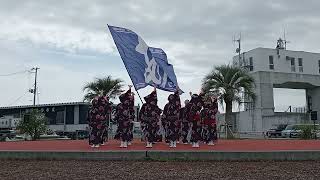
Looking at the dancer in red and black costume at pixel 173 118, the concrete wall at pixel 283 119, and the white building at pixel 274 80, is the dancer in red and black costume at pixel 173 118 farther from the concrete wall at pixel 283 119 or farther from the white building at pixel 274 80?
the concrete wall at pixel 283 119

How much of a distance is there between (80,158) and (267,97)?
31.1 m

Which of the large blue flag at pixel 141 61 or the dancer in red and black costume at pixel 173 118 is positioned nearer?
the dancer in red and black costume at pixel 173 118

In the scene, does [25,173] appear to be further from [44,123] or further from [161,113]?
[44,123]

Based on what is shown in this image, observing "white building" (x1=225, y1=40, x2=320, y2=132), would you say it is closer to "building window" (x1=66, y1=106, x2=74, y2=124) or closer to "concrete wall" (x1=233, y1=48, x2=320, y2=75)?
"concrete wall" (x1=233, y1=48, x2=320, y2=75)

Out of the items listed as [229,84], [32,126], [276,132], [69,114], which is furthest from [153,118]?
[69,114]

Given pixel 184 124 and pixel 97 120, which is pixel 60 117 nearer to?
pixel 184 124

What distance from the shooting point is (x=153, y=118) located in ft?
44.1

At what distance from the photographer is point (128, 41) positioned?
14.5 meters

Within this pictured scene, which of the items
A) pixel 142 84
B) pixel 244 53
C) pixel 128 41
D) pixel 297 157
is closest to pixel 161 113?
pixel 142 84

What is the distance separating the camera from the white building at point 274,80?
40.1 metres

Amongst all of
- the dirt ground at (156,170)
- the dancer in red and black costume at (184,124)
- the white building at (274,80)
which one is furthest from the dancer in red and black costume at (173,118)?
the white building at (274,80)

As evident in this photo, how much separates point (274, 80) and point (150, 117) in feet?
97.5

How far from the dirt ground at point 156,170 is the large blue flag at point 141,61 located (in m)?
4.11

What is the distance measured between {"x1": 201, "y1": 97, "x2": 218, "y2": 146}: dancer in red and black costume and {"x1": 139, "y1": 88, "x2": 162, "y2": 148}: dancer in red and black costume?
1.60 meters
